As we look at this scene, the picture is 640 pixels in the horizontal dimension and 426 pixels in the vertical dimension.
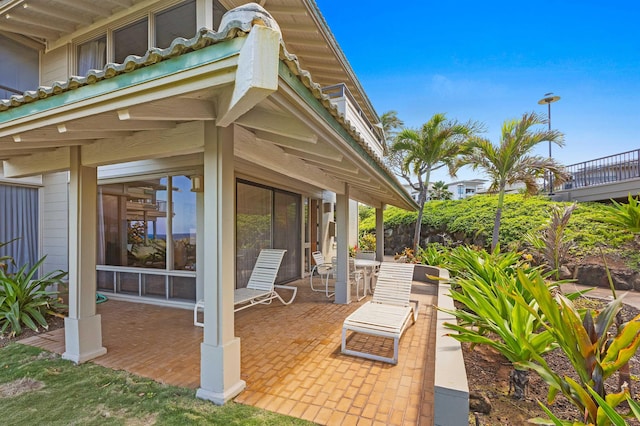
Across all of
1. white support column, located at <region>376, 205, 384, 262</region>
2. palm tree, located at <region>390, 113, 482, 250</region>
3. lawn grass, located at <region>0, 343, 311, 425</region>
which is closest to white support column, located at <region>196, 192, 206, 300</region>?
lawn grass, located at <region>0, 343, 311, 425</region>

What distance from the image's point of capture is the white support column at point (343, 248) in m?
6.89

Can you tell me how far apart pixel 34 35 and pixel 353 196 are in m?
8.43

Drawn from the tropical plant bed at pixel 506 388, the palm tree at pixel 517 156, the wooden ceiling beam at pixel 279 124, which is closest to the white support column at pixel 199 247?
the wooden ceiling beam at pixel 279 124

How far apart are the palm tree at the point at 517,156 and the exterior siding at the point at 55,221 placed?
41.3ft

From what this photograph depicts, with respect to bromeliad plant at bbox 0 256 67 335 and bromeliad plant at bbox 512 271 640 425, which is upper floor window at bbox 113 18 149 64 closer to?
bromeliad plant at bbox 0 256 67 335

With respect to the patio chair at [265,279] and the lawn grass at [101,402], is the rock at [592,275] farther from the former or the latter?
the lawn grass at [101,402]

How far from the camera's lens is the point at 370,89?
29.2m

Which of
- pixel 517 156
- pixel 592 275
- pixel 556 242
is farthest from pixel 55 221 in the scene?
pixel 592 275

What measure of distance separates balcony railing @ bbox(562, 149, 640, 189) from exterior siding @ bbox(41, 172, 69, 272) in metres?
19.8

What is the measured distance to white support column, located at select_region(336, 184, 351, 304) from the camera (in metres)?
6.89

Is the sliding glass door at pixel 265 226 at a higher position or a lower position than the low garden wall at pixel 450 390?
higher

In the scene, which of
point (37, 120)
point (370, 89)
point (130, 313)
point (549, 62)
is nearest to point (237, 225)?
point (130, 313)

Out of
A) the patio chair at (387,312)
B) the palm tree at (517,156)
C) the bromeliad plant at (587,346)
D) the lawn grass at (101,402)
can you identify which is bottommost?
the lawn grass at (101,402)

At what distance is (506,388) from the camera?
126 inches
